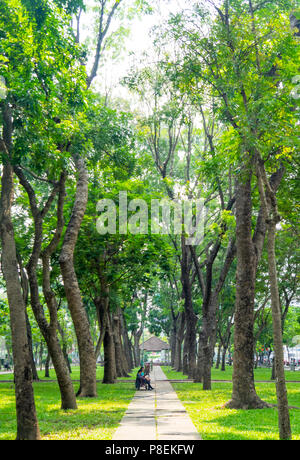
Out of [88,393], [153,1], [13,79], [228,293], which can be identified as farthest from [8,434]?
[228,293]

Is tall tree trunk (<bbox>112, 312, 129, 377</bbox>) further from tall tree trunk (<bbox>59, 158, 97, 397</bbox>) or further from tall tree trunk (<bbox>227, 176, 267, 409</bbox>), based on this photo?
tall tree trunk (<bbox>227, 176, 267, 409</bbox>)

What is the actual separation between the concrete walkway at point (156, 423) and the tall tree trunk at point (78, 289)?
6.02 feet

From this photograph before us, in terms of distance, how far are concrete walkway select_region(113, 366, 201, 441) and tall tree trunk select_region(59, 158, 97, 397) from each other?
1834 millimetres

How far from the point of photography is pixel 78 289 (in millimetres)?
14695

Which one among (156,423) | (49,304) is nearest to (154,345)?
(49,304)

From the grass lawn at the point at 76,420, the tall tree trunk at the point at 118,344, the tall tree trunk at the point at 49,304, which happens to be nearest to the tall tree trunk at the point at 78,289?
the grass lawn at the point at 76,420

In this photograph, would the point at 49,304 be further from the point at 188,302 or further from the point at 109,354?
Result: the point at 188,302

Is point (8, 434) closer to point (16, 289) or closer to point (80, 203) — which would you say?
point (16, 289)

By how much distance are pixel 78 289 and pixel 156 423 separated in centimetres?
554

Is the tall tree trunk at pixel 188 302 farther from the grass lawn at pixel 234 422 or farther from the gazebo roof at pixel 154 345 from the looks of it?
the gazebo roof at pixel 154 345

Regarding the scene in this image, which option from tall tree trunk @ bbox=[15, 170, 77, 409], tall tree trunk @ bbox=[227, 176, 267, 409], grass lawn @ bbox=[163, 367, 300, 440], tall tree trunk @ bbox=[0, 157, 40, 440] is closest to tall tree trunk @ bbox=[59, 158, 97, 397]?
tall tree trunk @ bbox=[15, 170, 77, 409]

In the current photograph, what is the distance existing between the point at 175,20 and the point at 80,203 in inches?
229
